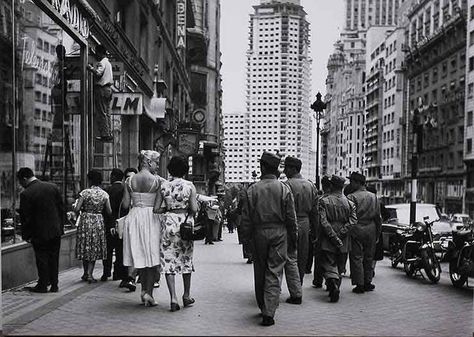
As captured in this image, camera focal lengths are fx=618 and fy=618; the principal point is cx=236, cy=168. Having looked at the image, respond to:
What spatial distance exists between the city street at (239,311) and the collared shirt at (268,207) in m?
1.11

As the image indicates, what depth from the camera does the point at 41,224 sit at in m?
8.88

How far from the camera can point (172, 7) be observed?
118ft

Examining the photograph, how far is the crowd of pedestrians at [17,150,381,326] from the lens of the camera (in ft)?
23.8

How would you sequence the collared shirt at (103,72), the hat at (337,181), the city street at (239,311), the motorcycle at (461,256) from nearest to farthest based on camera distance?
the city street at (239,311)
the hat at (337,181)
the motorcycle at (461,256)
the collared shirt at (103,72)

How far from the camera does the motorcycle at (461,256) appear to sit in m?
10.0

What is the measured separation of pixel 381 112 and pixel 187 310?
328 feet

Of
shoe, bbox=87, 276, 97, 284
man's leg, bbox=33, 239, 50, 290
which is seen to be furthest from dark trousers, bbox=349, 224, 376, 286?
man's leg, bbox=33, 239, 50, 290

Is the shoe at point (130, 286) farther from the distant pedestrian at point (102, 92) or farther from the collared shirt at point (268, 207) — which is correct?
the distant pedestrian at point (102, 92)

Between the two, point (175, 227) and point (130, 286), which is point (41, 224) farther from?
point (175, 227)

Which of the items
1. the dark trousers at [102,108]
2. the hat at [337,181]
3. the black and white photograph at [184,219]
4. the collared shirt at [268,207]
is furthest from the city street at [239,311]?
the dark trousers at [102,108]

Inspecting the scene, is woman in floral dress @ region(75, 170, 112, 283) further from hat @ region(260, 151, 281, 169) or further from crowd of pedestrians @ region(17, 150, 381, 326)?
hat @ region(260, 151, 281, 169)

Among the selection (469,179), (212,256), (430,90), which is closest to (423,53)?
(430,90)

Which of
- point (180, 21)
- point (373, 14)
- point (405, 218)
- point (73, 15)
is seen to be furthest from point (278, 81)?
point (373, 14)

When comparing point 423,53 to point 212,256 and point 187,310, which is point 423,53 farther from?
point 187,310
